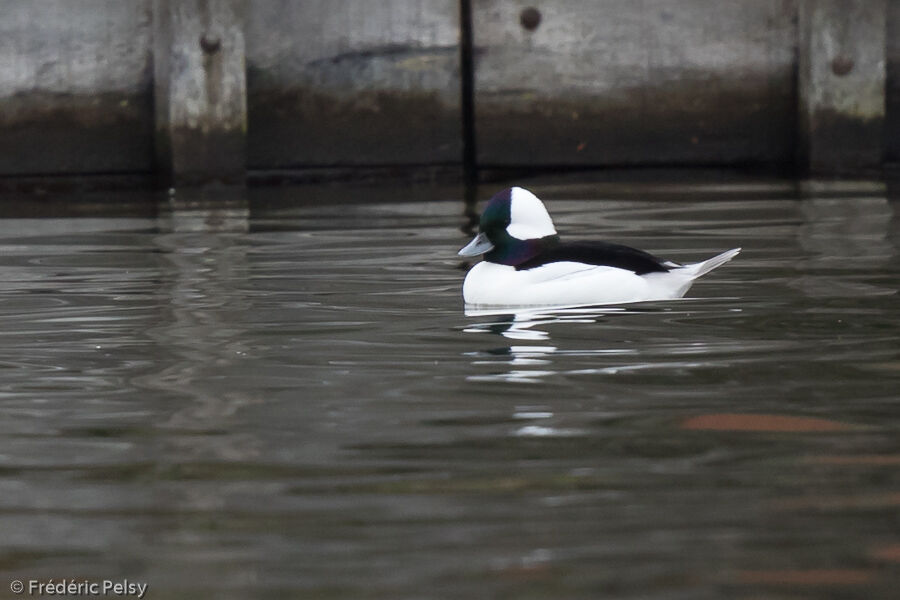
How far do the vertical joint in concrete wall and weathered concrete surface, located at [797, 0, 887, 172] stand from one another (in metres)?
3.55

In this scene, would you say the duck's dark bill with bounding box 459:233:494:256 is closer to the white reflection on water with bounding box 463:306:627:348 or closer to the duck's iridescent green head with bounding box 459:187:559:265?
the duck's iridescent green head with bounding box 459:187:559:265

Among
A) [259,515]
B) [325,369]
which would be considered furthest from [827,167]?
[259,515]

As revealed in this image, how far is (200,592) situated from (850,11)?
853 cm

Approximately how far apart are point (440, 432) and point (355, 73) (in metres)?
7.06

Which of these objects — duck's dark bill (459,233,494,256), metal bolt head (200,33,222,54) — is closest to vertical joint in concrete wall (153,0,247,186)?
metal bolt head (200,33,222,54)

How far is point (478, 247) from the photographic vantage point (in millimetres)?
5945

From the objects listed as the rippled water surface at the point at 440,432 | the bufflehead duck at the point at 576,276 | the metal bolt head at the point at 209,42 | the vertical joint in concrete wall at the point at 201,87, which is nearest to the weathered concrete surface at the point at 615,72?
the vertical joint in concrete wall at the point at 201,87

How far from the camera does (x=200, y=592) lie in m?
2.61

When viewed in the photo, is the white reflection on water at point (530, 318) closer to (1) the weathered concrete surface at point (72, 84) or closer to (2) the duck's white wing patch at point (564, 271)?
(2) the duck's white wing patch at point (564, 271)

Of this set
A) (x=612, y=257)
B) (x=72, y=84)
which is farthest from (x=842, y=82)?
(x=612, y=257)

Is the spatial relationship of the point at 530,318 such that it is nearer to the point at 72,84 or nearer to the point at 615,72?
the point at 615,72

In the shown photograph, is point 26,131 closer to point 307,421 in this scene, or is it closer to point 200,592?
point 307,421

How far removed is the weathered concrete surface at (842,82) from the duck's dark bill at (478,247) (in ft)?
16.5

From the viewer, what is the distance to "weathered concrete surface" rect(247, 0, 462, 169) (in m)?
10.5
